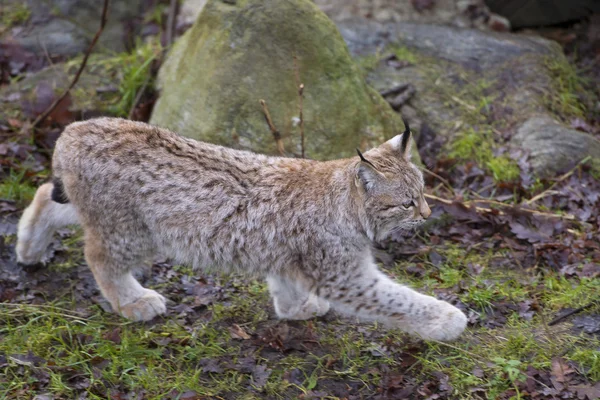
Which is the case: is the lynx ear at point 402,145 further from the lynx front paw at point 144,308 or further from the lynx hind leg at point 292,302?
the lynx front paw at point 144,308

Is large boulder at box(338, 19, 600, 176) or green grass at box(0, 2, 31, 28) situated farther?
green grass at box(0, 2, 31, 28)

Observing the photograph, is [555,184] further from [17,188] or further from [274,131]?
[17,188]

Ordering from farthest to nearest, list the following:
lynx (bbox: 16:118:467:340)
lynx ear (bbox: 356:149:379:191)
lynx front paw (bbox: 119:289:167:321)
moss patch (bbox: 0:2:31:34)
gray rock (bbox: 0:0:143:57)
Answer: moss patch (bbox: 0:2:31:34)
gray rock (bbox: 0:0:143:57)
lynx front paw (bbox: 119:289:167:321)
lynx (bbox: 16:118:467:340)
lynx ear (bbox: 356:149:379:191)

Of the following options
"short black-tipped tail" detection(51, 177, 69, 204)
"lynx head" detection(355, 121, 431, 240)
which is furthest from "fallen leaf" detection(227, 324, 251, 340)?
"short black-tipped tail" detection(51, 177, 69, 204)

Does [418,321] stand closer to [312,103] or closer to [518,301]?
[518,301]

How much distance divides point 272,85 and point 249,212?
Result: 200cm

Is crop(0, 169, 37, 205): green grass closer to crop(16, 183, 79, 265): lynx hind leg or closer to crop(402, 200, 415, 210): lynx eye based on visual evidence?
crop(16, 183, 79, 265): lynx hind leg

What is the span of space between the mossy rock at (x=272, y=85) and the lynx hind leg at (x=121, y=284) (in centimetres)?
174

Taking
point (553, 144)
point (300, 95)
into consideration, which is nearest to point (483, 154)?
point (553, 144)

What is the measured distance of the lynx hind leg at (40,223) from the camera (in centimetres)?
525

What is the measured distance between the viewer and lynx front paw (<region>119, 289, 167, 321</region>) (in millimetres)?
4977

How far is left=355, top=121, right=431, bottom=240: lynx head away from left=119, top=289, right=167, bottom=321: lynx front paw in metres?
1.49

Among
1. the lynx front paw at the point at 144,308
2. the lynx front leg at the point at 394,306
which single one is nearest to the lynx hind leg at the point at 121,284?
the lynx front paw at the point at 144,308

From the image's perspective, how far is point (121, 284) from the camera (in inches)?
196
